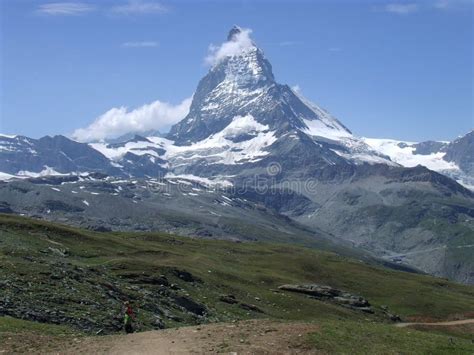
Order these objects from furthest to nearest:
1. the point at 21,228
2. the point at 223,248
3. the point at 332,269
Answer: the point at 223,248 → the point at 332,269 → the point at 21,228

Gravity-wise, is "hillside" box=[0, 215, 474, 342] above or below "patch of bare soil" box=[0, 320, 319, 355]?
below

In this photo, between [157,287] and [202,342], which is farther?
[157,287]

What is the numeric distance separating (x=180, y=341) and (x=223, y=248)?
469 ft

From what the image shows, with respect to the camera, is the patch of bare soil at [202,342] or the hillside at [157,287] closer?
the patch of bare soil at [202,342]

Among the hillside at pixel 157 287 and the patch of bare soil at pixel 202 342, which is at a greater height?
the patch of bare soil at pixel 202 342

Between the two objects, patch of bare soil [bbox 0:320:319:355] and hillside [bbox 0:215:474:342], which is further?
hillside [bbox 0:215:474:342]

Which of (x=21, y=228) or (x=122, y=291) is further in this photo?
(x=21, y=228)

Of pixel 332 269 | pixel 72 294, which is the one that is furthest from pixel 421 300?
pixel 72 294

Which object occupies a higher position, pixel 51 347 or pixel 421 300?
pixel 51 347

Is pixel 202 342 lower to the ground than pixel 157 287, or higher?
higher

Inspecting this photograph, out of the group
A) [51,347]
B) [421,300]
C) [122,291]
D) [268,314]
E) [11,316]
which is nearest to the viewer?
[51,347]

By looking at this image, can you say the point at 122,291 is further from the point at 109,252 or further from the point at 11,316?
the point at 109,252

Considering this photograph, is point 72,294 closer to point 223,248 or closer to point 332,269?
point 332,269

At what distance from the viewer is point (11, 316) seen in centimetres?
5197
